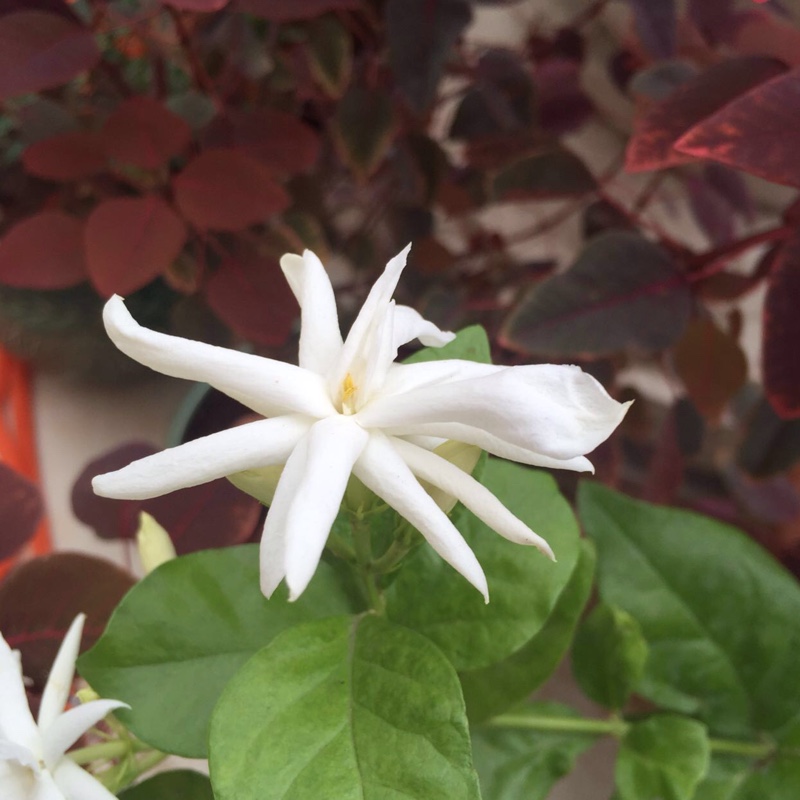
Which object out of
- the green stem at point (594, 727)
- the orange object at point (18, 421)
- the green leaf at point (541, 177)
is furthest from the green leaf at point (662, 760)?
the orange object at point (18, 421)

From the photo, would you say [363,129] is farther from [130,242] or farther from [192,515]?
[192,515]

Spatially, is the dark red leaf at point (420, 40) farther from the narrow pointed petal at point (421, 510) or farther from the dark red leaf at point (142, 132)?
the narrow pointed petal at point (421, 510)

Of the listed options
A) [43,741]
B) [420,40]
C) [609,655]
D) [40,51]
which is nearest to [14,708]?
[43,741]

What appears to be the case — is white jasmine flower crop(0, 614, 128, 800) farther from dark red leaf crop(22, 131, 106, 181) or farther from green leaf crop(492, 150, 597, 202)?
green leaf crop(492, 150, 597, 202)

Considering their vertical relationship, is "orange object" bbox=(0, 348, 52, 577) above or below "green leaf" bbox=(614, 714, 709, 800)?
below

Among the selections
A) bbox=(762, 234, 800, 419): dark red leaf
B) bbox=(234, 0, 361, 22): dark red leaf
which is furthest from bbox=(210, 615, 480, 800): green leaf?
bbox=(234, 0, 361, 22): dark red leaf

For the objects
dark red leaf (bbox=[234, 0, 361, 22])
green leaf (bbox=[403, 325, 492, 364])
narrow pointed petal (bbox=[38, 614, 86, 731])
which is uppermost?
dark red leaf (bbox=[234, 0, 361, 22])

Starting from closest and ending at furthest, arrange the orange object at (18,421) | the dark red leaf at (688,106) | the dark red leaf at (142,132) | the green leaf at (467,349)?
the green leaf at (467,349)
the dark red leaf at (688,106)
the dark red leaf at (142,132)
the orange object at (18,421)
